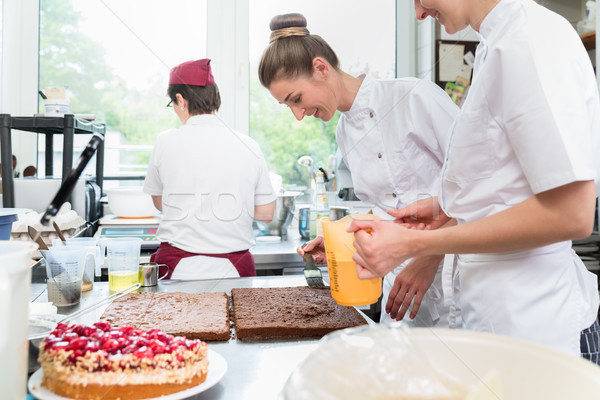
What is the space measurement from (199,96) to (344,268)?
1.27 meters

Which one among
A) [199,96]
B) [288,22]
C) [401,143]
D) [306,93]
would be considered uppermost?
[288,22]

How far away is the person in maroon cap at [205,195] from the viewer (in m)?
1.94

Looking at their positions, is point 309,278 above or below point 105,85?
below

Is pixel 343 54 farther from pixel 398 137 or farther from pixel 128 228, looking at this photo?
pixel 398 137

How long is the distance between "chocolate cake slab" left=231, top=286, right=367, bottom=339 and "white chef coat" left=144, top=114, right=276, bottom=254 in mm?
643

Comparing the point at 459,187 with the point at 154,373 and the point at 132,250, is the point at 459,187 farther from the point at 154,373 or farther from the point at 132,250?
the point at 132,250

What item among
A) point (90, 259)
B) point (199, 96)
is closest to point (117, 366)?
point (90, 259)

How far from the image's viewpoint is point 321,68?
1511 mm

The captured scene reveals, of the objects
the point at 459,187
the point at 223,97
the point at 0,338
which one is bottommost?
the point at 0,338

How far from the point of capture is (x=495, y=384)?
0.45 meters

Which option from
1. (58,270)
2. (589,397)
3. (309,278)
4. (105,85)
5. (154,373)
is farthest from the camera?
(105,85)

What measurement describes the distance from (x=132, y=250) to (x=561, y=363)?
1.21 metres

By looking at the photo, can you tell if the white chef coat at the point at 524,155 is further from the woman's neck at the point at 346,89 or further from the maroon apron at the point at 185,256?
the maroon apron at the point at 185,256

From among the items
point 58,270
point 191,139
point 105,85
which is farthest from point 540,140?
point 105,85
